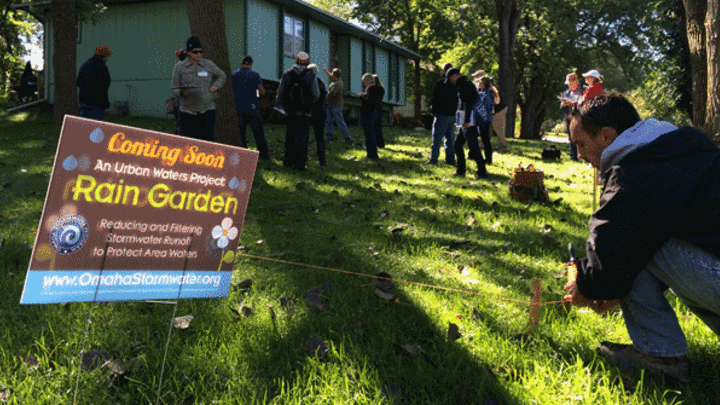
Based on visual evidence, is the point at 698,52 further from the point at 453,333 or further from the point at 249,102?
the point at 453,333

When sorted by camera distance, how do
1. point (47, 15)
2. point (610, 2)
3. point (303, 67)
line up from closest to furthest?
point (303, 67), point (47, 15), point (610, 2)

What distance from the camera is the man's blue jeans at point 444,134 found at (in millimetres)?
10453

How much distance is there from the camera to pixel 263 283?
3.87 metres

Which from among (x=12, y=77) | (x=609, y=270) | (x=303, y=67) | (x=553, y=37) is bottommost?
(x=609, y=270)

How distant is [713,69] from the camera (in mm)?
8102

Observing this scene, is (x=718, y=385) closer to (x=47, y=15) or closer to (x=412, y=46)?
(x=47, y=15)

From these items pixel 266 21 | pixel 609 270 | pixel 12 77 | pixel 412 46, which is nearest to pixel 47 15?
pixel 266 21

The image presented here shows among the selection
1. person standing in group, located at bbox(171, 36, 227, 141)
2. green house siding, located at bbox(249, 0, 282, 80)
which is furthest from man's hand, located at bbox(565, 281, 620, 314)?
green house siding, located at bbox(249, 0, 282, 80)

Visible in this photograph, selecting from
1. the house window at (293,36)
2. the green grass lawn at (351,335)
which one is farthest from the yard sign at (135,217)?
the house window at (293,36)

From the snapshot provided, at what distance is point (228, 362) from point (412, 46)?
3813cm

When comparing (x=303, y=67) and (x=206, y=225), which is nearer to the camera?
(x=206, y=225)

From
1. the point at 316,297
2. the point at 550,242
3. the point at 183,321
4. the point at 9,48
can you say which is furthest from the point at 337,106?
the point at 9,48

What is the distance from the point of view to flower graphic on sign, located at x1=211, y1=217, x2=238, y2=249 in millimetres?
2652

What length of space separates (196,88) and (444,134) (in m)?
4.76
